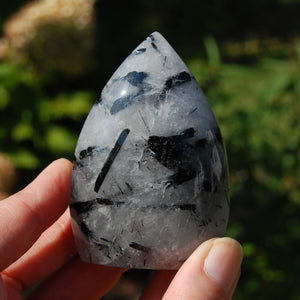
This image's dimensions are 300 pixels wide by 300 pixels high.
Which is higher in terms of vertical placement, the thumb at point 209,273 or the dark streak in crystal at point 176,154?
the dark streak in crystal at point 176,154

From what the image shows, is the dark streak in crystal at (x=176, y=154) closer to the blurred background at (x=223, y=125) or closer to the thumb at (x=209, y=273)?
the thumb at (x=209, y=273)

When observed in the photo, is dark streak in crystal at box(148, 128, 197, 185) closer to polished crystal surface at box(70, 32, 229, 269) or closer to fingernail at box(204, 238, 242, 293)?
polished crystal surface at box(70, 32, 229, 269)

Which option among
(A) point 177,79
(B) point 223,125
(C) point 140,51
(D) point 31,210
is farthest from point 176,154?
(B) point 223,125

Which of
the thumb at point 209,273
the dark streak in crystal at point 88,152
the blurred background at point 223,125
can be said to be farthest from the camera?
the blurred background at point 223,125

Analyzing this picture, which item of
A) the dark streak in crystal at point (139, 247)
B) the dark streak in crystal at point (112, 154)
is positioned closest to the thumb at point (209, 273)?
the dark streak in crystal at point (139, 247)

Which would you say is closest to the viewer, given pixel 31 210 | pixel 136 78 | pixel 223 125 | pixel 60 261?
pixel 136 78

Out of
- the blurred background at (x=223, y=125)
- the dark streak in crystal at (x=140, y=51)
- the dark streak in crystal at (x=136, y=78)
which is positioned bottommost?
the blurred background at (x=223, y=125)

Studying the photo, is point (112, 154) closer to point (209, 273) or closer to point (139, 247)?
point (139, 247)

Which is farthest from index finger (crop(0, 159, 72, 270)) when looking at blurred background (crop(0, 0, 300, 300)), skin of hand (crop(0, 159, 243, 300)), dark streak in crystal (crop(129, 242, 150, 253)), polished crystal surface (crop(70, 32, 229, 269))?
blurred background (crop(0, 0, 300, 300))
